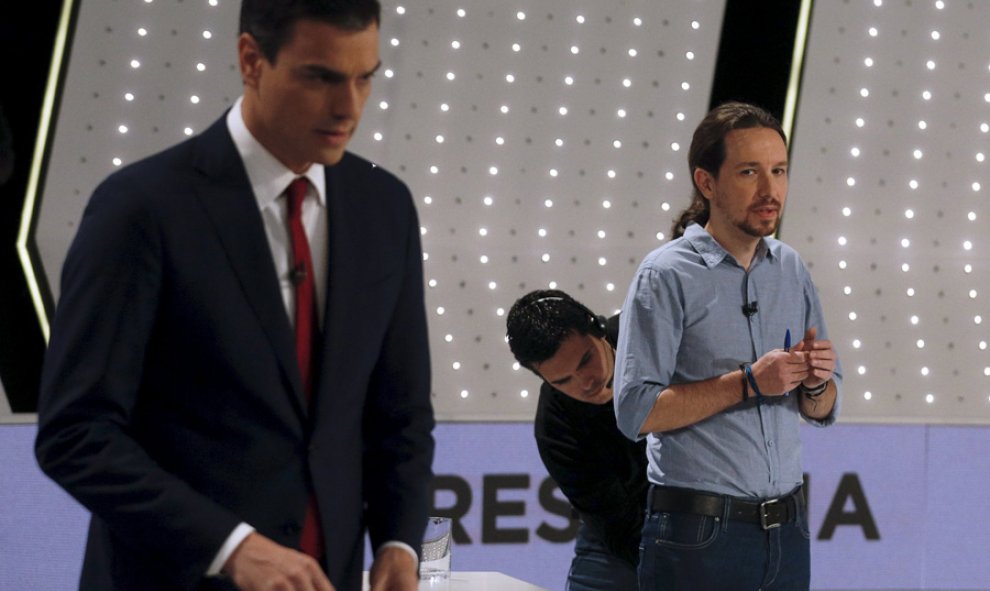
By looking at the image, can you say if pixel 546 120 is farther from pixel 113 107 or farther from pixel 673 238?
pixel 673 238

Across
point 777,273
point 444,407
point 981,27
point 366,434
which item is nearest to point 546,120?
point 444,407

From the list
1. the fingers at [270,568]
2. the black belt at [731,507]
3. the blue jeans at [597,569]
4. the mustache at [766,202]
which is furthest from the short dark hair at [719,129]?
the fingers at [270,568]

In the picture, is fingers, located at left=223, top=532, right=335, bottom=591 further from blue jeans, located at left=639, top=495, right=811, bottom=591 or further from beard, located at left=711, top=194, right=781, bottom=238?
beard, located at left=711, top=194, right=781, bottom=238

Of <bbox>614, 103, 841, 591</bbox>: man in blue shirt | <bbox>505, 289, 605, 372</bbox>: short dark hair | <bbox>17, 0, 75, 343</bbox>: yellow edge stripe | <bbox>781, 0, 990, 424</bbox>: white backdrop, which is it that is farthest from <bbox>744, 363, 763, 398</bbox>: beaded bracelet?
<bbox>17, 0, 75, 343</bbox>: yellow edge stripe

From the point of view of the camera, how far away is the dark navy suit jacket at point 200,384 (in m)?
1.11

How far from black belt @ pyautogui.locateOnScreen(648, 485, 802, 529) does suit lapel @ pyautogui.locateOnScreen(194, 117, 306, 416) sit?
1.20 m

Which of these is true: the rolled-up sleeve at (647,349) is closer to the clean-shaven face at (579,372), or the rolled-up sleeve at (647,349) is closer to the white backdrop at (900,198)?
the clean-shaven face at (579,372)

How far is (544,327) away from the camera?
279 centimetres

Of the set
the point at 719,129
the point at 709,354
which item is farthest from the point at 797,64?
the point at 709,354

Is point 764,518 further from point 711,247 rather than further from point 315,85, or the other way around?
point 315,85

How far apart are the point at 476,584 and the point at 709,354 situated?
0.81 metres

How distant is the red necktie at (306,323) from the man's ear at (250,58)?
0.43ft

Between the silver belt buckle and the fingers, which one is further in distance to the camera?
the silver belt buckle

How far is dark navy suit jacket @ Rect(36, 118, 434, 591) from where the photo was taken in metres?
1.11
